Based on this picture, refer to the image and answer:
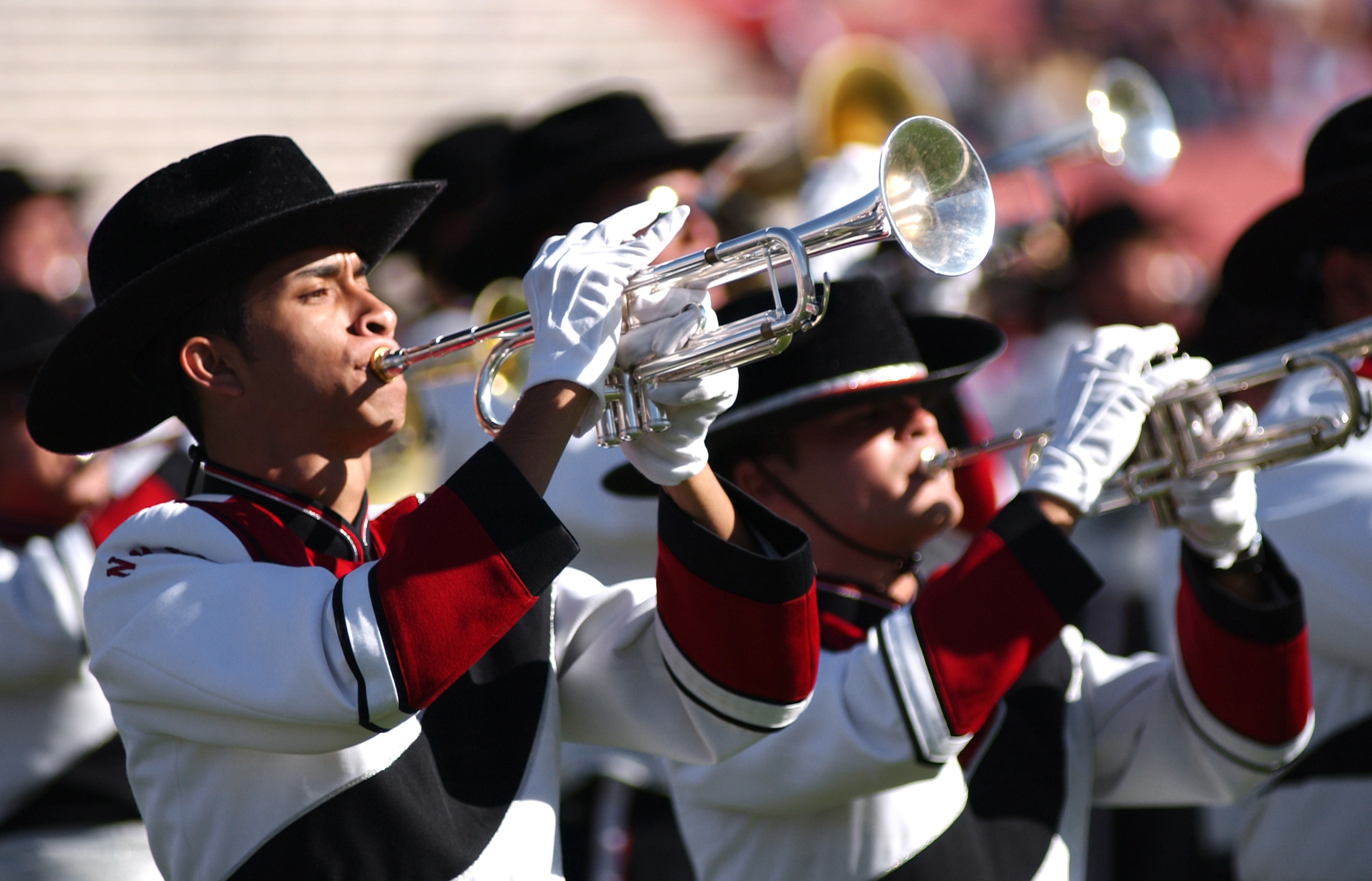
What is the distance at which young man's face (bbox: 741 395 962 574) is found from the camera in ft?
10.8

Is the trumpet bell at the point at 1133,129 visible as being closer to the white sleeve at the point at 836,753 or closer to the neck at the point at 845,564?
the neck at the point at 845,564

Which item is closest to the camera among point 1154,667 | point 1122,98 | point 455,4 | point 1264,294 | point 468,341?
point 468,341

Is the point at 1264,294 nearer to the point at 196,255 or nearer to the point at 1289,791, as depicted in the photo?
the point at 1289,791

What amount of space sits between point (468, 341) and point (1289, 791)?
2196mm

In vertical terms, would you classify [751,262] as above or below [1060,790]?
above

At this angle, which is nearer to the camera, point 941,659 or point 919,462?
point 941,659

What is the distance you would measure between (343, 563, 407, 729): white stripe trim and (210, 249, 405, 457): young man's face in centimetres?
42

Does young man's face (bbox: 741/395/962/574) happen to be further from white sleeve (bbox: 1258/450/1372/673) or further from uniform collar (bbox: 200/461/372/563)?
uniform collar (bbox: 200/461/372/563)

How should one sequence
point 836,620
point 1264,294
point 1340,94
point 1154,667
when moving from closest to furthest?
point 836,620 → point 1154,667 → point 1264,294 → point 1340,94

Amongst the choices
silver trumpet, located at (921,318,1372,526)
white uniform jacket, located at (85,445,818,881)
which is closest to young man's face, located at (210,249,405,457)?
white uniform jacket, located at (85,445,818,881)

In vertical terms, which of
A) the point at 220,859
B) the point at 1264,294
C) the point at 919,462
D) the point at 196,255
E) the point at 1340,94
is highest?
the point at 196,255

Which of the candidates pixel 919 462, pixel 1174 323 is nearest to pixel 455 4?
pixel 1174 323

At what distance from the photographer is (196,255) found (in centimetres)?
250

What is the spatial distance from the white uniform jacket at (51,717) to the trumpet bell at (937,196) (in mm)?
2155
